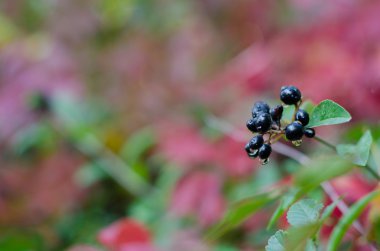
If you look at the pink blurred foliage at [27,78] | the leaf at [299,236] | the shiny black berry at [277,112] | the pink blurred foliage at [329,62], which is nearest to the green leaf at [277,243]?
the leaf at [299,236]

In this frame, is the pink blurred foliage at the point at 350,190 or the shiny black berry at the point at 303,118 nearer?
the shiny black berry at the point at 303,118

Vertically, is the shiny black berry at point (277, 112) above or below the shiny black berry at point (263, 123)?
above

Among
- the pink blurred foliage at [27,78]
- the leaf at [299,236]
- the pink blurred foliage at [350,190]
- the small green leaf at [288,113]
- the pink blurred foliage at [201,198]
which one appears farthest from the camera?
the pink blurred foliage at [27,78]

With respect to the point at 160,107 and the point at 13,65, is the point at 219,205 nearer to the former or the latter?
the point at 160,107

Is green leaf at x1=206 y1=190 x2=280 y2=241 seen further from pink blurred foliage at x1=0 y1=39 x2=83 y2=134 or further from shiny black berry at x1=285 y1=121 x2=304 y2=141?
pink blurred foliage at x1=0 y1=39 x2=83 y2=134

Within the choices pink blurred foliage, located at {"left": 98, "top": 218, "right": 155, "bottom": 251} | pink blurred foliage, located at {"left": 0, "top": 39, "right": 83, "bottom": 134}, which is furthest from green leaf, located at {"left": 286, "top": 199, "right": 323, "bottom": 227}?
pink blurred foliage, located at {"left": 0, "top": 39, "right": 83, "bottom": 134}

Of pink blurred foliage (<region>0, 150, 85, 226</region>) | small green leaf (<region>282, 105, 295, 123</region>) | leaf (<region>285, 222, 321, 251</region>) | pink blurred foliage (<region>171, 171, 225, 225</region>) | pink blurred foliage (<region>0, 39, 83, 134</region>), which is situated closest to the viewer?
leaf (<region>285, 222, 321, 251</region>)

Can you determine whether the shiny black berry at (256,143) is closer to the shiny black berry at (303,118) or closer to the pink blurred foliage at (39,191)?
the shiny black berry at (303,118)
